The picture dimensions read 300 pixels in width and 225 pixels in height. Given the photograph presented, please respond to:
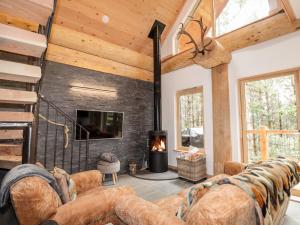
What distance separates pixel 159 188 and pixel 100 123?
6.28 feet

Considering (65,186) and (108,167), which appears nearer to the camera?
(65,186)

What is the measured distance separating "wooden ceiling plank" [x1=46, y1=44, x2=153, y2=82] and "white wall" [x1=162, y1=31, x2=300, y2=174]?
40.8 inches

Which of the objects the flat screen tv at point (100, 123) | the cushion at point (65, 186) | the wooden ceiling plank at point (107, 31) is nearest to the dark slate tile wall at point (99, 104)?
the flat screen tv at point (100, 123)

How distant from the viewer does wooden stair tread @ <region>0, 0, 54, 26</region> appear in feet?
4.78

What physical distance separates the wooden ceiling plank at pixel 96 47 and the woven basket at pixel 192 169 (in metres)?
2.90

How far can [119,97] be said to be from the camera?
4.62 metres

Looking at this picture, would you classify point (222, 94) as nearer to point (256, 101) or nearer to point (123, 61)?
point (256, 101)

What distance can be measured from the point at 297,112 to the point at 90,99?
4018mm

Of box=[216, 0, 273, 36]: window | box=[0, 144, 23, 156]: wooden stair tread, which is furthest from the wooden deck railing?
box=[0, 144, 23, 156]: wooden stair tread

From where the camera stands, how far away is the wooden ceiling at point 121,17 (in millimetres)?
3729

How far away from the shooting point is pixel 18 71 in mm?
1734

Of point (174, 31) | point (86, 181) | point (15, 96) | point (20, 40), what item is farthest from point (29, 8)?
point (174, 31)

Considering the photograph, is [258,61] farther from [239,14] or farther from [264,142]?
[264,142]

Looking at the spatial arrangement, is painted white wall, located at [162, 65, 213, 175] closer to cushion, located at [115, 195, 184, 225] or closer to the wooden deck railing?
the wooden deck railing
